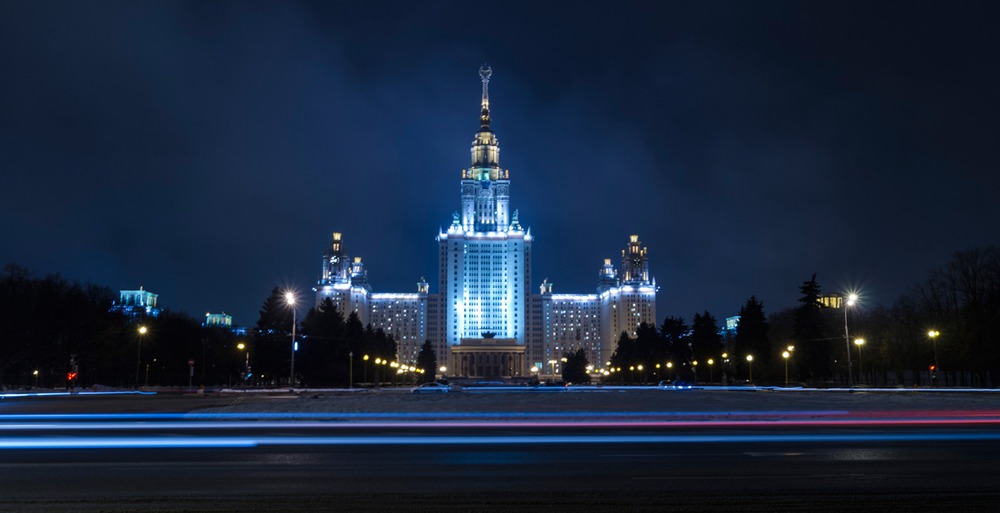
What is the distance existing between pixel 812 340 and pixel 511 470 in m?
84.0

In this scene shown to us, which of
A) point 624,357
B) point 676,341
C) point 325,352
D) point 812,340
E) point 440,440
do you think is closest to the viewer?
point 440,440

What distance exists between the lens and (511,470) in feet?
45.4

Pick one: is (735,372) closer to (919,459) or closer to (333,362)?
(333,362)

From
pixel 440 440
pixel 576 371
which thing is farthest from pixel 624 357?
pixel 440 440

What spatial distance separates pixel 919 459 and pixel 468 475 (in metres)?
8.83

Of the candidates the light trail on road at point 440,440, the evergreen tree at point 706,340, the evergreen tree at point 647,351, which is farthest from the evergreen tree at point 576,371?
the light trail on road at point 440,440

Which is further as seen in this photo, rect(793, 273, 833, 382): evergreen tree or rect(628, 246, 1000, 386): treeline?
rect(793, 273, 833, 382): evergreen tree

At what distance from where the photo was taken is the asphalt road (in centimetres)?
1061

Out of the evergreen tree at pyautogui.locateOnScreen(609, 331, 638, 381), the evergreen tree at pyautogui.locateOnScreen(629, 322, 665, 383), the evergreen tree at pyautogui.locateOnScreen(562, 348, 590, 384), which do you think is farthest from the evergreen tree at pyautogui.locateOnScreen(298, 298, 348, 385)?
the evergreen tree at pyautogui.locateOnScreen(562, 348, 590, 384)

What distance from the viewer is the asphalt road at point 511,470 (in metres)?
10.6

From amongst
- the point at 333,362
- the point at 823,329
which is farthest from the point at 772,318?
the point at 333,362

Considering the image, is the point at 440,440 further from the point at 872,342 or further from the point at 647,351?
the point at 647,351

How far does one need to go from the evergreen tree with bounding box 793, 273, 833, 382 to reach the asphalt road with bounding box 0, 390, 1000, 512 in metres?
69.9

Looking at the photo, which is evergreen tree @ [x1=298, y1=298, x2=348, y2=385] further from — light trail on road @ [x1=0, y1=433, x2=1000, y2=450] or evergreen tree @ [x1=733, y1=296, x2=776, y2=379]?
light trail on road @ [x1=0, y1=433, x2=1000, y2=450]
